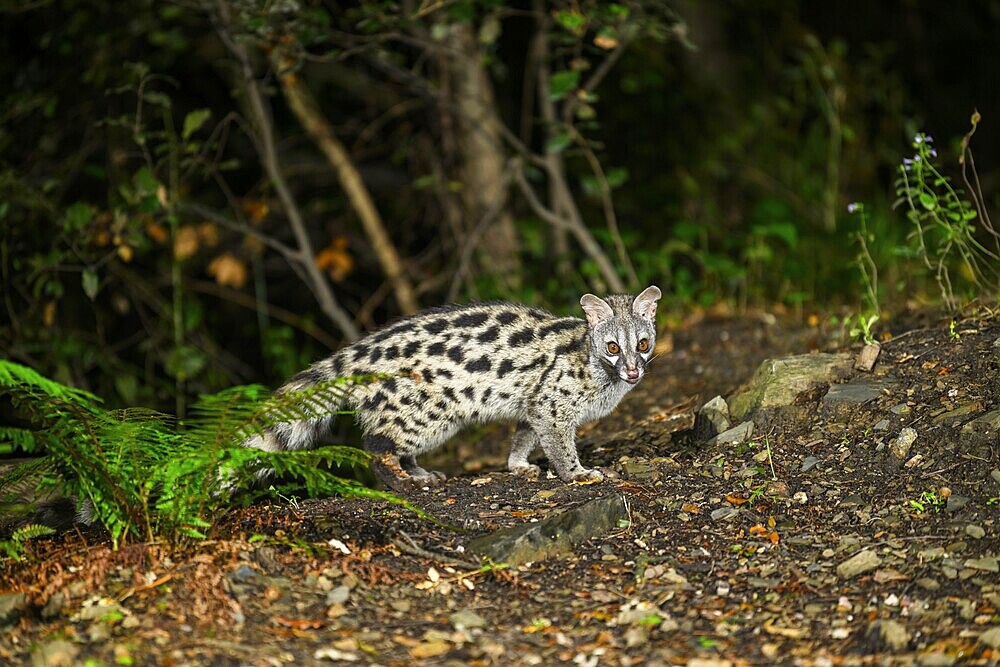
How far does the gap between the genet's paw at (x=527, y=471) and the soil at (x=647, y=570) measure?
0.43 feet

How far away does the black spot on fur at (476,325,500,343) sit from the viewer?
7.34m

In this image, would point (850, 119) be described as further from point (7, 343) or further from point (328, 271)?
point (7, 343)

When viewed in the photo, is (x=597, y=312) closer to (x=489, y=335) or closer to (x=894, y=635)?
(x=489, y=335)

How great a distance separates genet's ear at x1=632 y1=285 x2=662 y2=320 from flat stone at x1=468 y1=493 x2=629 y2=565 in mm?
1703

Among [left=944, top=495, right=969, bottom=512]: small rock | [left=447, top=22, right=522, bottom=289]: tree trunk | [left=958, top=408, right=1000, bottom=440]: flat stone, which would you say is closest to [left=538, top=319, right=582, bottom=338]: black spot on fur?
[left=958, top=408, right=1000, bottom=440]: flat stone

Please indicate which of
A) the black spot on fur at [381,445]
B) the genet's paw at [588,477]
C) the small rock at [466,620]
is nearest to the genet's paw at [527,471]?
the genet's paw at [588,477]

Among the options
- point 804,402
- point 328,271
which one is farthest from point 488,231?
point 804,402

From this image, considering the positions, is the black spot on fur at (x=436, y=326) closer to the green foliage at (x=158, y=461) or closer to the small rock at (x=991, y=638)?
the green foliage at (x=158, y=461)

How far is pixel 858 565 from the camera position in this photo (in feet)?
17.5

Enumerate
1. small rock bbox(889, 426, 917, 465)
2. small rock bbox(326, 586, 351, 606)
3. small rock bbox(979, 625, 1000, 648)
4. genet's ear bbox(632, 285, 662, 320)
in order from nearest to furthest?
small rock bbox(979, 625, 1000, 648) < small rock bbox(326, 586, 351, 606) < small rock bbox(889, 426, 917, 465) < genet's ear bbox(632, 285, 662, 320)

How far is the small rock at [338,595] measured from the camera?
16.4 feet

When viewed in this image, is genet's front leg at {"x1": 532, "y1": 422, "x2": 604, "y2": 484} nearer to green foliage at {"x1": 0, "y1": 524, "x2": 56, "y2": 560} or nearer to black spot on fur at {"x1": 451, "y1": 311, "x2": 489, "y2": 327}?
black spot on fur at {"x1": 451, "y1": 311, "x2": 489, "y2": 327}

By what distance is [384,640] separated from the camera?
4.74 metres

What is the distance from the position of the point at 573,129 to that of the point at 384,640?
5678 mm
